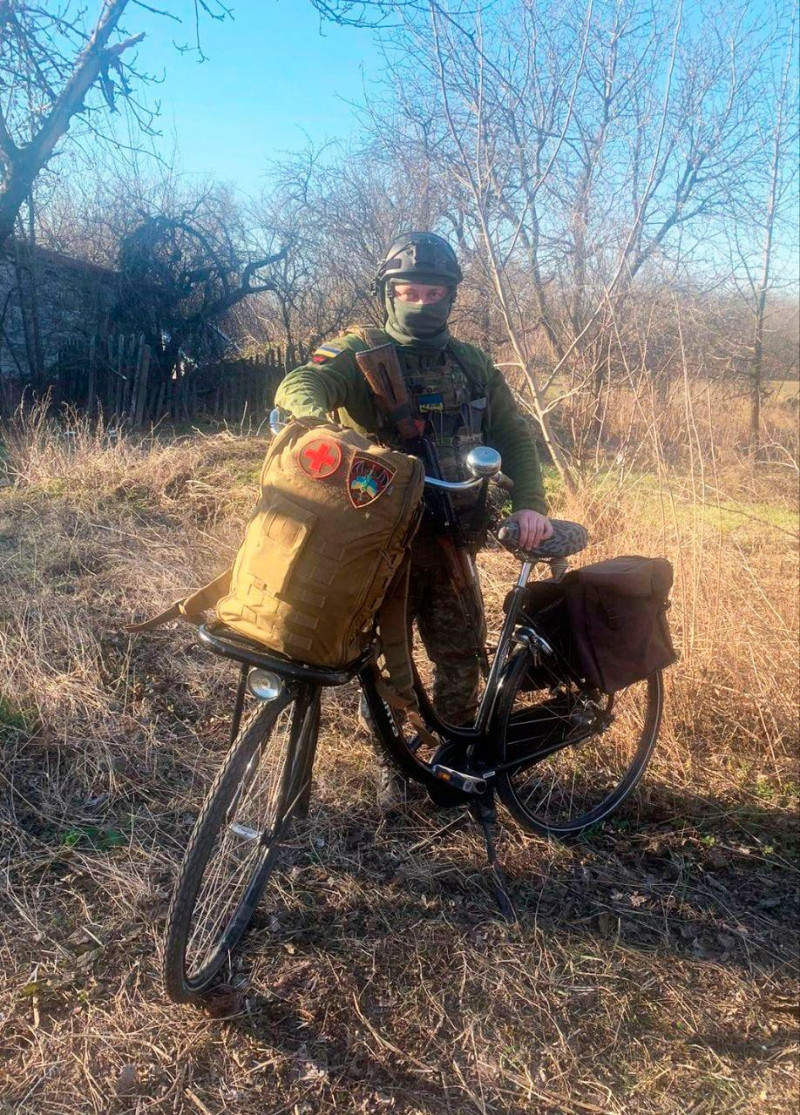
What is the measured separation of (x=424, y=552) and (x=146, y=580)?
2.28 metres

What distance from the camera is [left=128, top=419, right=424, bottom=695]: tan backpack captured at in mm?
1661

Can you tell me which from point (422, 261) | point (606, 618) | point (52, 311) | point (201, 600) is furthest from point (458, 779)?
point (52, 311)

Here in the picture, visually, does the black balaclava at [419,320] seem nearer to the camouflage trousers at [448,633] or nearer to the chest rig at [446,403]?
the chest rig at [446,403]

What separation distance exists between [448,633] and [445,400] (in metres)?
0.84

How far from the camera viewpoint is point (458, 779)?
2543 mm

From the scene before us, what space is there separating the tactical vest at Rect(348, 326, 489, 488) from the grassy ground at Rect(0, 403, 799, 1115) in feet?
4.59

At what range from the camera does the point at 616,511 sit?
485 cm

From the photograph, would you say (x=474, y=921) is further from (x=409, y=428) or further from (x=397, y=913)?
(x=409, y=428)

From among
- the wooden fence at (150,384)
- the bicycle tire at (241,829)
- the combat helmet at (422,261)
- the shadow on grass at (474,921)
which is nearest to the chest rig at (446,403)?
→ the combat helmet at (422,261)

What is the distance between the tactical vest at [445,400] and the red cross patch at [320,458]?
73 centimetres

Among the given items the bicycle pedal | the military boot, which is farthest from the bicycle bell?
the military boot

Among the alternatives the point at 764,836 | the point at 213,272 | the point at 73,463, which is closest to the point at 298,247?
the point at 213,272

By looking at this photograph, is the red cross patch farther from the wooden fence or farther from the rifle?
the wooden fence

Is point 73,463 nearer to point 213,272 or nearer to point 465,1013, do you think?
point 465,1013
